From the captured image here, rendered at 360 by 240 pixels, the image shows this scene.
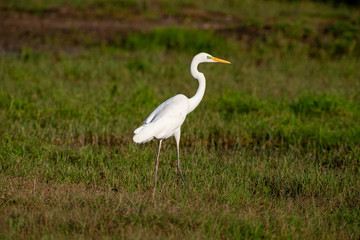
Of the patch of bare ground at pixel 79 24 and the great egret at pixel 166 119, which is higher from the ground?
the patch of bare ground at pixel 79 24

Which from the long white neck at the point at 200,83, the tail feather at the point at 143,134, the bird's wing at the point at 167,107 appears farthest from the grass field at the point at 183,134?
the long white neck at the point at 200,83

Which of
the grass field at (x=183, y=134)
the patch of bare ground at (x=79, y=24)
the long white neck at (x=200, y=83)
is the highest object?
the patch of bare ground at (x=79, y=24)

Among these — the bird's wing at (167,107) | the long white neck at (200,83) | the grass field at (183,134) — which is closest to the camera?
the grass field at (183,134)

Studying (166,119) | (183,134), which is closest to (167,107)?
(166,119)

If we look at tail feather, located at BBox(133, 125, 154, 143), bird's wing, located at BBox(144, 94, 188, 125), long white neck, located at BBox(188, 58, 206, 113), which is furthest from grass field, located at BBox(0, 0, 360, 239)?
long white neck, located at BBox(188, 58, 206, 113)

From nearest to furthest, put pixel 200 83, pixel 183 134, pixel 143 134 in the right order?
pixel 143 134, pixel 200 83, pixel 183 134

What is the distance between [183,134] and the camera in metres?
6.14

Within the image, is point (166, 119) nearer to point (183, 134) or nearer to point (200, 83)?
point (200, 83)

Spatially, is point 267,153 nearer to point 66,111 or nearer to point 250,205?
point 250,205

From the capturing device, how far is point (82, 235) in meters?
3.24

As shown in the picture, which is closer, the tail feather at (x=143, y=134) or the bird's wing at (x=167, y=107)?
the tail feather at (x=143, y=134)

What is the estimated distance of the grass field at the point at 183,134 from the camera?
351cm

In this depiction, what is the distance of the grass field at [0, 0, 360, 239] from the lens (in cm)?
351

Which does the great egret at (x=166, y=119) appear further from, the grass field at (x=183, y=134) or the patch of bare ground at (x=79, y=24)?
the patch of bare ground at (x=79, y=24)
